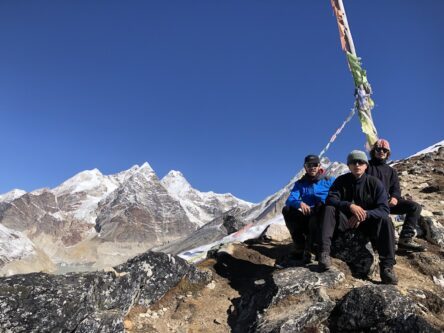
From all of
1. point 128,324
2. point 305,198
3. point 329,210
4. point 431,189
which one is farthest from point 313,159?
point 431,189

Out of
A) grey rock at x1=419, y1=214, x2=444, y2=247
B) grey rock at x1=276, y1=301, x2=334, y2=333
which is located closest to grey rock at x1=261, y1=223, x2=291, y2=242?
grey rock at x1=419, y1=214, x2=444, y2=247

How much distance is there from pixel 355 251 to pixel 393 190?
1.86 meters

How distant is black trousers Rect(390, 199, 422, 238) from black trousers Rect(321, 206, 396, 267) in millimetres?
1614

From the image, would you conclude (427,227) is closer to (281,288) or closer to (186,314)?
(281,288)

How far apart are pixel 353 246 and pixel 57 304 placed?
562 centimetres

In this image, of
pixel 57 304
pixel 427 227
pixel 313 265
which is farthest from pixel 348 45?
pixel 57 304

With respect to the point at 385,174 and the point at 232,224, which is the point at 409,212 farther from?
the point at 232,224

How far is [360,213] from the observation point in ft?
24.5

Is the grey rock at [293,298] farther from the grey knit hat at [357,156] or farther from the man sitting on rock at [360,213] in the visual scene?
the grey knit hat at [357,156]

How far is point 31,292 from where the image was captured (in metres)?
6.54

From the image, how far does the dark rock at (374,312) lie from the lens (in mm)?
5800

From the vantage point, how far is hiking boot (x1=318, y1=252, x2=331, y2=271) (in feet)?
24.9

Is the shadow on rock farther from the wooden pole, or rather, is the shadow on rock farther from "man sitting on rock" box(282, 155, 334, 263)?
the wooden pole

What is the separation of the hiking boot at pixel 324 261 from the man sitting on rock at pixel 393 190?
243 centimetres
